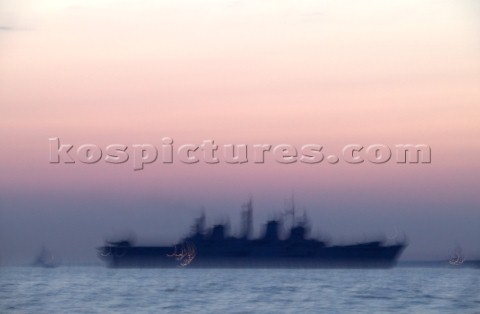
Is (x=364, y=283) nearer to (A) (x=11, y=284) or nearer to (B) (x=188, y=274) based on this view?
(B) (x=188, y=274)

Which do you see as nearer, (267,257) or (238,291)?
(238,291)

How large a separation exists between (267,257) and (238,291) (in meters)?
7.73

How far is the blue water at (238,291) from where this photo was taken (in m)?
15.1

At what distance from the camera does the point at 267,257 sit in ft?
86.1

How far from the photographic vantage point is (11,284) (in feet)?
62.8

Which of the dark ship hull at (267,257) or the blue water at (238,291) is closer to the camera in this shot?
the blue water at (238,291)

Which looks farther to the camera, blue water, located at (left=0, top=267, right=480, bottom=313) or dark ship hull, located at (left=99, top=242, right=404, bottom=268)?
dark ship hull, located at (left=99, top=242, right=404, bottom=268)

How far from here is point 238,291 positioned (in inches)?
730

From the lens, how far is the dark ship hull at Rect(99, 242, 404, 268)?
988 inches

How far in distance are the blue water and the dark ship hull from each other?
1.43 feet

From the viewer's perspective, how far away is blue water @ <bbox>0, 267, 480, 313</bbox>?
49.6 feet

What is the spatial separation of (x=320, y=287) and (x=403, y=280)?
11.2 feet

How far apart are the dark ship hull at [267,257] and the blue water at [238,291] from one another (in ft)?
1.43

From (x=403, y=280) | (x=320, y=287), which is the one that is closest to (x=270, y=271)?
(x=403, y=280)
